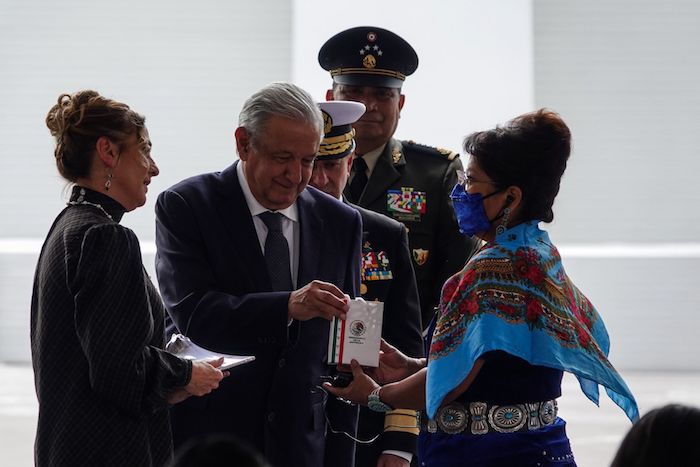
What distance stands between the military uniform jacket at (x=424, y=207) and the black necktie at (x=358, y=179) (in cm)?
2

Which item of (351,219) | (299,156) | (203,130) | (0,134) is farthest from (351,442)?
(0,134)

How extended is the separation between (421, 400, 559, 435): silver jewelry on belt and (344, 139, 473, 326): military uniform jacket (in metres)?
1.09

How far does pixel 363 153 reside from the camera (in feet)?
12.0

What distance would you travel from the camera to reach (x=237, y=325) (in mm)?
2480

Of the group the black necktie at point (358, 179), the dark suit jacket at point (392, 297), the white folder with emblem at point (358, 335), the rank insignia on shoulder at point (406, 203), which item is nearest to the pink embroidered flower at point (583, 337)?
the white folder with emblem at point (358, 335)

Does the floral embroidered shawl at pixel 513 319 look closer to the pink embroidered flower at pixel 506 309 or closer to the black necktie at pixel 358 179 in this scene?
the pink embroidered flower at pixel 506 309

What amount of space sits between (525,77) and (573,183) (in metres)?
1.32

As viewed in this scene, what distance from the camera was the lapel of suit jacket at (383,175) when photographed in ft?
11.7

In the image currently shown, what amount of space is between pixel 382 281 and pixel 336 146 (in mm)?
398

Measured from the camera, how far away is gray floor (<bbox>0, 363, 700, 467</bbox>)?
6.18 m

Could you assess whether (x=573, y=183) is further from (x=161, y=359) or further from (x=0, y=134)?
(x=161, y=359)

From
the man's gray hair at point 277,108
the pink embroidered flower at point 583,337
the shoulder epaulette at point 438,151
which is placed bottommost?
the pink embroidered flower at point 583,337

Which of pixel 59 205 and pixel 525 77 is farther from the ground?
pixel 525 77

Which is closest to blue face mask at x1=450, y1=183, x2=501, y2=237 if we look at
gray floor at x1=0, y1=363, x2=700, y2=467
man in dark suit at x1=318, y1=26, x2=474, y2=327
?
man in dark suit at x1=318, y1=26, x2=474, y2=327
